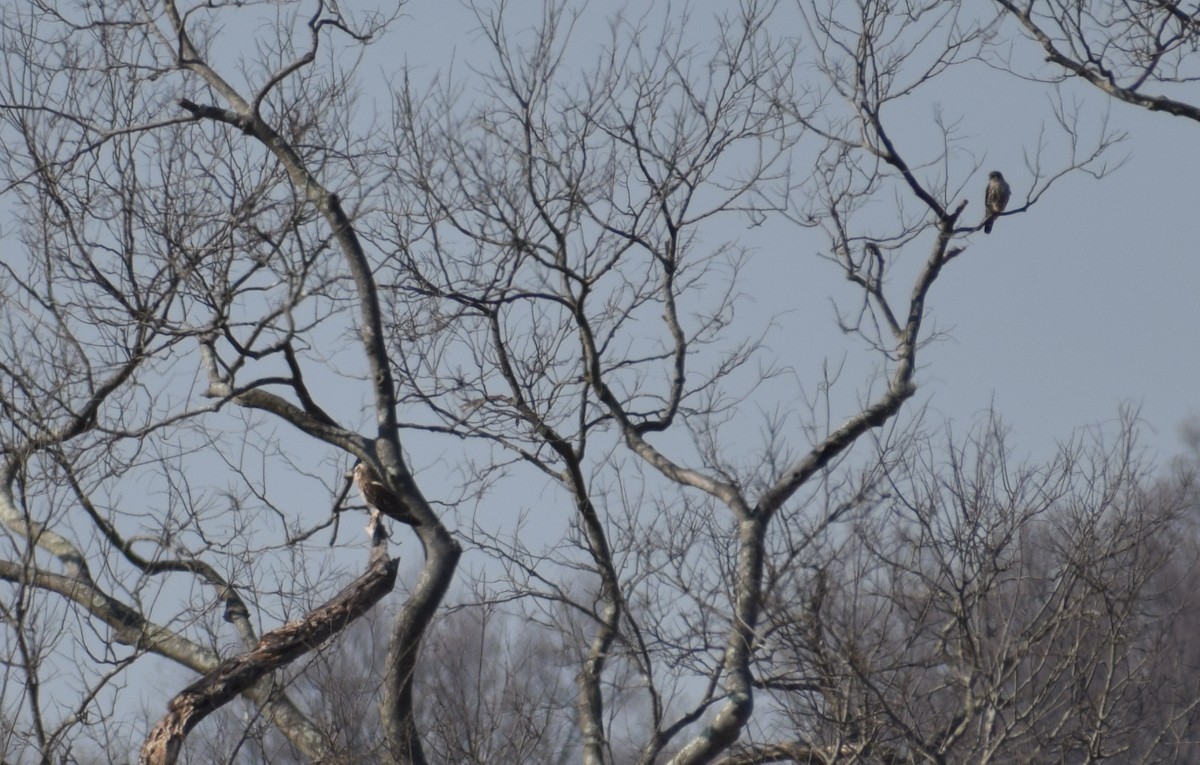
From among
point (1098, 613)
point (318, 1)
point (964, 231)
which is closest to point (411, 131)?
point (318, 1)

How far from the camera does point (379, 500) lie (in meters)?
8.59

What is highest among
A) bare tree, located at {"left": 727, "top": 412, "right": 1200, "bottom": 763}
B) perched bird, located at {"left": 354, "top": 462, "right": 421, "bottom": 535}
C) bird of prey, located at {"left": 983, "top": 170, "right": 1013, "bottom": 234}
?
bird of prey, located at {"left": 983, "top": 170, "right": 1013, "bottom": 234}

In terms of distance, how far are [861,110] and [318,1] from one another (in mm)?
3461

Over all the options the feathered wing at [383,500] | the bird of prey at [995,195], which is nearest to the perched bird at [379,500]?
the feathered wing at [383,500]

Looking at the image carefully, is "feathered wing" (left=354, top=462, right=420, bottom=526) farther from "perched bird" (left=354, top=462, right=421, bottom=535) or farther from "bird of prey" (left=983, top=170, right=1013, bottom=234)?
"bird of prey" (left=983, top=170, right=1013, bottom=234)

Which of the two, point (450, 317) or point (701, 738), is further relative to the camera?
point (450, 317)

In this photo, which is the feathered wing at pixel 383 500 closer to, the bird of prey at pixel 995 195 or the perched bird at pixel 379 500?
the perched bird at pixel 379 500

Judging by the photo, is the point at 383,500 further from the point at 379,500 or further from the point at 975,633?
the point at 975,633

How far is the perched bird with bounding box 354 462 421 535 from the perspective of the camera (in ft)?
28.0

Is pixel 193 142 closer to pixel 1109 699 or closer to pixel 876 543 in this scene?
pixel 876 543

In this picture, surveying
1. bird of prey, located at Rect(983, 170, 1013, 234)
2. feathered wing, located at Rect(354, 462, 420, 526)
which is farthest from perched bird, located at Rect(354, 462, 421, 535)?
bird of prey, located at Rect(983, 170, 1013, 234)

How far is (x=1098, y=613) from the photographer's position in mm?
6730

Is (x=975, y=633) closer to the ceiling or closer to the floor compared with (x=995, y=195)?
closer to the floor

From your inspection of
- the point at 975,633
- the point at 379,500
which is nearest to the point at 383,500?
the point at 379,500
